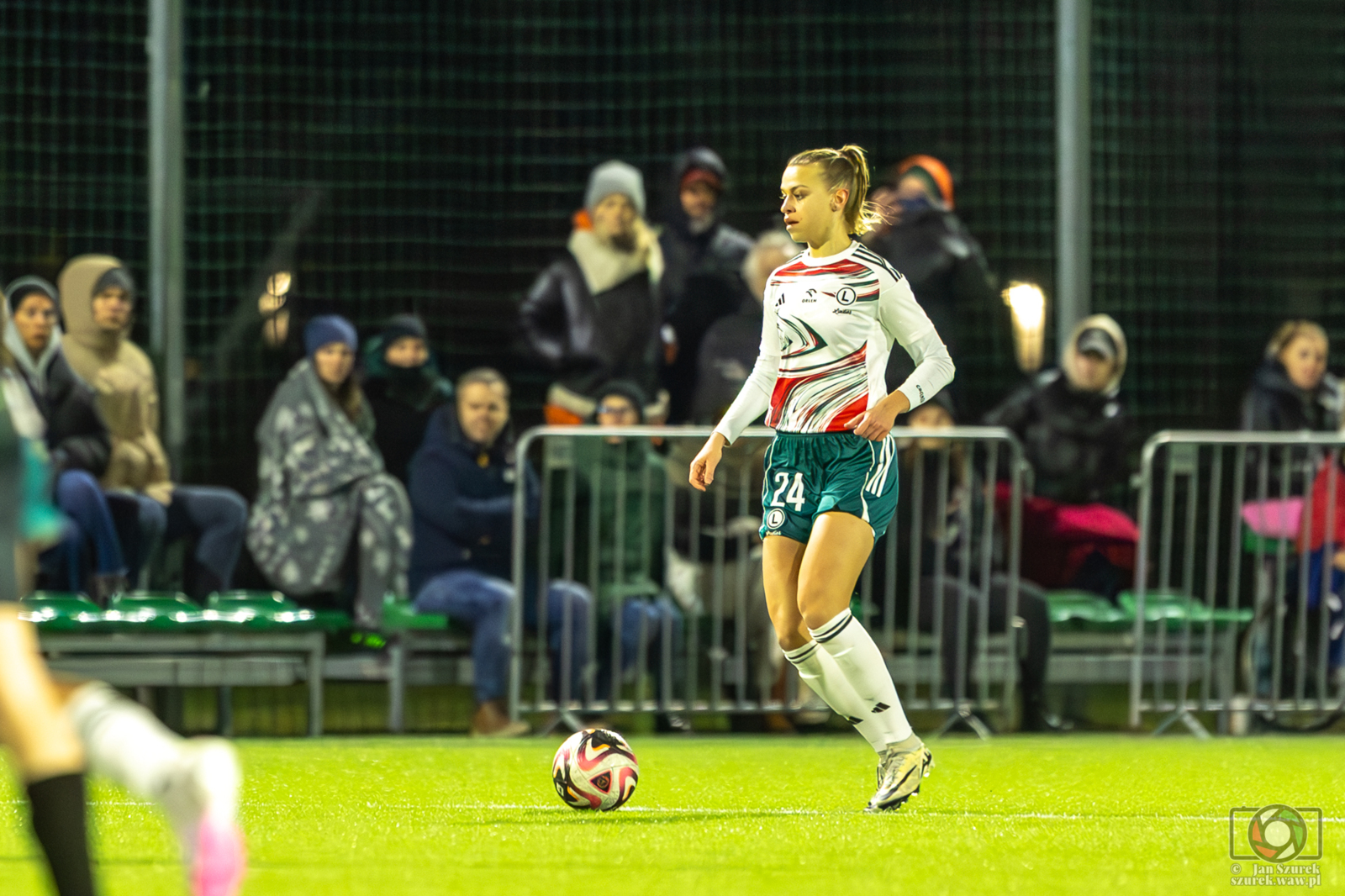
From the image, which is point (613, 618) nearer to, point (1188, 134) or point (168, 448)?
point (168, 448)

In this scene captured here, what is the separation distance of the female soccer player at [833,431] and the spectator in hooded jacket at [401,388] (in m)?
3.94

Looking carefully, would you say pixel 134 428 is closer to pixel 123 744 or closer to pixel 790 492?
pixel 790 492

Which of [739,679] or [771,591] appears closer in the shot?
[771,591]

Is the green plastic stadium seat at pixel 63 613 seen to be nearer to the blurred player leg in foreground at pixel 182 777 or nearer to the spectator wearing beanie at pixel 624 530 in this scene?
the spectator wearing beanie at pixel 624 530

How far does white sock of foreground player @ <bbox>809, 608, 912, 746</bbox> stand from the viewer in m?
5.90

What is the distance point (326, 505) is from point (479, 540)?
0.75 meters

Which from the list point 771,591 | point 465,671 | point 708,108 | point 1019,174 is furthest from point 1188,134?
point 771,591

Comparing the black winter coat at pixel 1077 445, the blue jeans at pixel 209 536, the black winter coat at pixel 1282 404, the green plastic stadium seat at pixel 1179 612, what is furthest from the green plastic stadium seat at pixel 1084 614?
the blue jeans at pixel 209 536

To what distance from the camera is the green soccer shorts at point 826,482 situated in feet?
19.5

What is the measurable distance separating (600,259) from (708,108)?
1389mm

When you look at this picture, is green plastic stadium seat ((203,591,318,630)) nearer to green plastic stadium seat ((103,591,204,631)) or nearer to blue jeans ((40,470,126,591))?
green plastic stadium seat ((103,591,204,631))

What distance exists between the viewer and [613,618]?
30.3 ft

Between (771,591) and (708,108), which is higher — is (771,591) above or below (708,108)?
below

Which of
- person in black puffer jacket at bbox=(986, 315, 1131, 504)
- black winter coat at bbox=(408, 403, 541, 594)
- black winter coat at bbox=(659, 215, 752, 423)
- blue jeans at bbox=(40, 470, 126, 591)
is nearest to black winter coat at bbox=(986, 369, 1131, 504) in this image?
person in black puffer jacket at bbox=(986, 315, 1131, 504)
